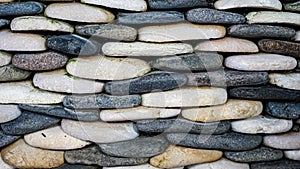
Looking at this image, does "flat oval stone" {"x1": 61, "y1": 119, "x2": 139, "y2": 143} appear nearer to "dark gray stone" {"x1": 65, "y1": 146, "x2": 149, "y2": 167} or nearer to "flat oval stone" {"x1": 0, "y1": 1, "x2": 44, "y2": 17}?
"dark gray stone" {"x1": 65, "y1": 146, "x2": 149, "y2": 167}

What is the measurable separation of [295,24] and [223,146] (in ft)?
1.11

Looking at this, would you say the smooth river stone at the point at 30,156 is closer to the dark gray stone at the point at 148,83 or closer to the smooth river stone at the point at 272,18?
the dark gray stone at the point at 148,83

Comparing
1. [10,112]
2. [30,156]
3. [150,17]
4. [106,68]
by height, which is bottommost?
[30,156]

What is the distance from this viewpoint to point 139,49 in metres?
0.75

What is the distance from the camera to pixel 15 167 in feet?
→ 2.70

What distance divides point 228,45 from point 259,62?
3.3 inches

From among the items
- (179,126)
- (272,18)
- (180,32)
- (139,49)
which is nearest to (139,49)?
(139,49)

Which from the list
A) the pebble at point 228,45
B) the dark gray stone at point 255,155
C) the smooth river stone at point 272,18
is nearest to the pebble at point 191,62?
the pebble at point 228,45

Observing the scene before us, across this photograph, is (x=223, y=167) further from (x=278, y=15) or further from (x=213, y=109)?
(x=278, y=15)

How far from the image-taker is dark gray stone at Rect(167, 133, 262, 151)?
31.6 inches

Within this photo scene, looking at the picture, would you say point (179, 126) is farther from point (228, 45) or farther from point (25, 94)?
point (25, 94)

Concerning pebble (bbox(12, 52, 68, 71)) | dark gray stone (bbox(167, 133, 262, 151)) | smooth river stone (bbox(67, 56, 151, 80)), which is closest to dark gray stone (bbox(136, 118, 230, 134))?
dark gray stone (bbox(167, 133, 262, 151))

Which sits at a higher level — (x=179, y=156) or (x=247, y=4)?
(x=247, y=4)

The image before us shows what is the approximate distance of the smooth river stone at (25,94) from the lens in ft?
2.57
